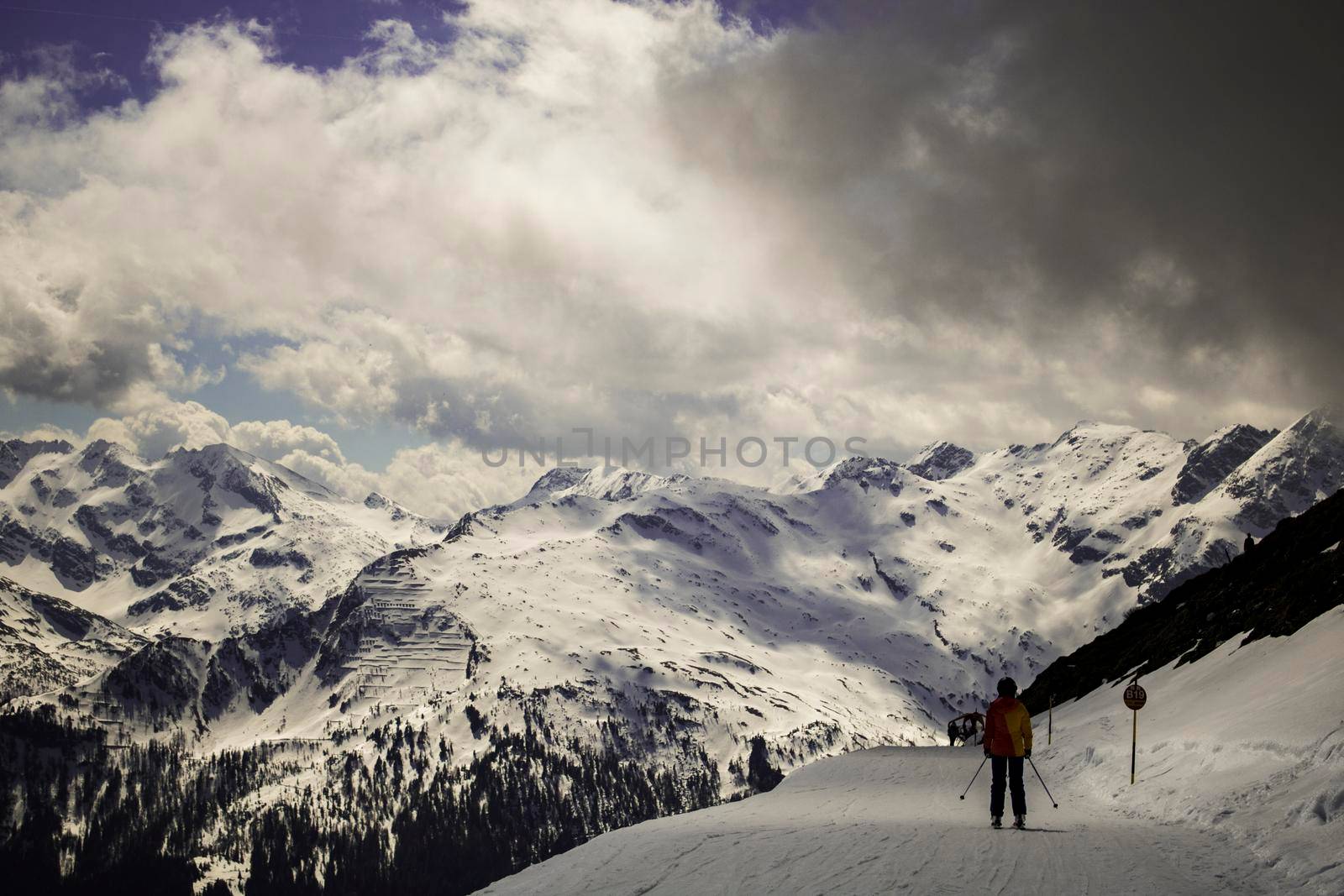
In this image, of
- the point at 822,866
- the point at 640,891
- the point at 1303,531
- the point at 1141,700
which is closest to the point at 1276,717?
the point at 1141,700

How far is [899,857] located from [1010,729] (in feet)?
15.1

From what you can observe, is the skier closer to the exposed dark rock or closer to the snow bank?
the snow bank

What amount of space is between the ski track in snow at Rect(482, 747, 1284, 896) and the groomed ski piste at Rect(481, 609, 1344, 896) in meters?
0.05

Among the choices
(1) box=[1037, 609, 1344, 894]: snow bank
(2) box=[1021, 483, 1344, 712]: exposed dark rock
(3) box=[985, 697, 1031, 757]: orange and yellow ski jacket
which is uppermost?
(2) box=[1021, 483, 1344, 712]: exposed dark rock

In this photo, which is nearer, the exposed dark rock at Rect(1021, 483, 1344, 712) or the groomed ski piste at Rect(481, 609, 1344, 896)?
the groomed ski piste at Rect(481, 609, 1344, 896)

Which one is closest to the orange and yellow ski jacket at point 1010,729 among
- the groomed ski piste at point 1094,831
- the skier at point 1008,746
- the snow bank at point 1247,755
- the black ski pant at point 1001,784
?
the skier at point 1008,746

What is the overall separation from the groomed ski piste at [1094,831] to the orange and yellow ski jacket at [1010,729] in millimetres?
1458

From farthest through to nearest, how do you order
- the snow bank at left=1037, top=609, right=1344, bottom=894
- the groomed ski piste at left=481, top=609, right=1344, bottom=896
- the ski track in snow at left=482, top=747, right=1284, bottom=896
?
the snow bank at left=1037, top=609, right=1344, bottom=894
the groomed ski piste at left=481, top=609, right=1344, bottom=896
the ski track in snow at left=482, top=747, right=1284, bottom=896

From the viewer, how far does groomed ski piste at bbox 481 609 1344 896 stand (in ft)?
42.8

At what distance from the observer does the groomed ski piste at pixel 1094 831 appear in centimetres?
1304

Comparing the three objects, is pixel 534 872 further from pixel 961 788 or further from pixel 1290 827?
pixel 961 788

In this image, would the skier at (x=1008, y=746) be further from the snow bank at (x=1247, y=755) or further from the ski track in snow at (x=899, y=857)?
A: the snow bank at (x=1247, y=755)

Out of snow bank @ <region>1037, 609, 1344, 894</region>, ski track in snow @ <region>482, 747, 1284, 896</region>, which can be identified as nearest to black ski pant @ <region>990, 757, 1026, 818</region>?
ski track in snow @ <region>482, 747, 1284, 896</region>

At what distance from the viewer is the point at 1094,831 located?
16938 millimetres
